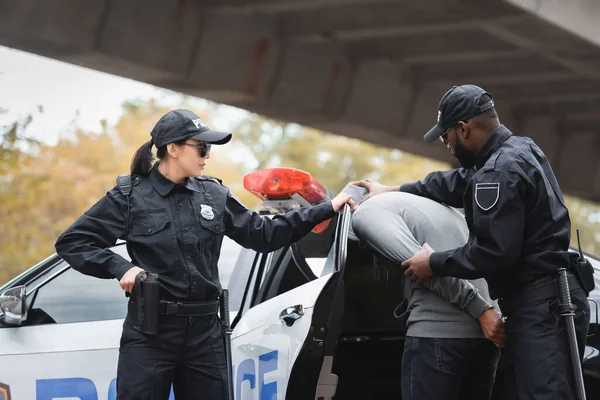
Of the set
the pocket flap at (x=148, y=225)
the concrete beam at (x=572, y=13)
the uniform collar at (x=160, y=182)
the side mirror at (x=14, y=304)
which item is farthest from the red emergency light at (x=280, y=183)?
the concrete beam at (x=572, y=13)

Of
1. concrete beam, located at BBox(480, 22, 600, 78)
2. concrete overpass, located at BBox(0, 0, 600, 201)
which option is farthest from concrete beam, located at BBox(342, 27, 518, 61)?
concrete beam, located at BBox(480, 22, 600, 78)

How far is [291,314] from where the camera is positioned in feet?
13.9

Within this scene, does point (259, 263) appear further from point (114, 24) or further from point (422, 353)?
point (114, 24)

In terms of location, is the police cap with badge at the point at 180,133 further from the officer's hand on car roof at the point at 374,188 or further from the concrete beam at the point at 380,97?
the concrete beam at the point at 380,97

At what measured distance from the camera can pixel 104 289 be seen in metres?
4.84

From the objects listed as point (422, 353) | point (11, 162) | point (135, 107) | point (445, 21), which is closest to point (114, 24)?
point (11, 162)

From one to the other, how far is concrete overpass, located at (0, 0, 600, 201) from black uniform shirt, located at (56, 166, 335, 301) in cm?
430

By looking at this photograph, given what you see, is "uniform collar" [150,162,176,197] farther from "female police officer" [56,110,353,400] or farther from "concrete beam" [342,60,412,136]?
"concrete beam" [342,60,412,136]

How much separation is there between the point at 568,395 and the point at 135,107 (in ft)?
56.4

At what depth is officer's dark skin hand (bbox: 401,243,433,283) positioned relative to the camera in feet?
12.8

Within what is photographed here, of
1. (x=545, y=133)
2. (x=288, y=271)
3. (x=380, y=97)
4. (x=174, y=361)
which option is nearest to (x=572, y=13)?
(x=380, y=97)

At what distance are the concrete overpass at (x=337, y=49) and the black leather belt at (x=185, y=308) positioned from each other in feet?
15.0

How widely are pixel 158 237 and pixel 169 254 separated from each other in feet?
0.27

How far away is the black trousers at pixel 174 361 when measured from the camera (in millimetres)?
3848
